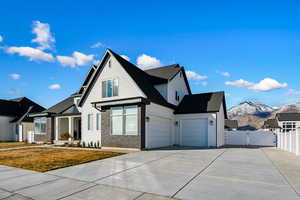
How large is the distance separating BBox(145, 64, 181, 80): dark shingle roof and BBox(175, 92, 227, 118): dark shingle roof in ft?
11.2

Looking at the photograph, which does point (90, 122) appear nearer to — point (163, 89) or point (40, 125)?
point (163, 89)

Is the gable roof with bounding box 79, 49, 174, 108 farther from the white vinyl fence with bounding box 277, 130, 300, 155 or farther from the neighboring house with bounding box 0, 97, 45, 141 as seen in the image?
the neighboring house with bounding box 0, 97, 45, 141

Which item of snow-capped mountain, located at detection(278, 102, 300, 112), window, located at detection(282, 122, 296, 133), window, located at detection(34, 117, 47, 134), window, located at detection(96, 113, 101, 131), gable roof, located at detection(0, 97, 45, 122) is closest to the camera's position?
window, located at detection(96, 113, 101, 131)

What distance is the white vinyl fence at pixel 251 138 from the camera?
20500 mm

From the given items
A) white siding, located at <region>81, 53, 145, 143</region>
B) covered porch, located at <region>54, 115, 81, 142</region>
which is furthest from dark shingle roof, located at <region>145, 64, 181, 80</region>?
covered porch, located at <region>54, 115, 81, 142</region>

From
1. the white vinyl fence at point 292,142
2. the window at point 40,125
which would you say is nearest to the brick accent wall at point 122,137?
the white vinyl fence at point 292,142

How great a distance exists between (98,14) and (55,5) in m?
2.83

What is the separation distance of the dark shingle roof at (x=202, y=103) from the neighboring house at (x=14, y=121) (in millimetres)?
23428

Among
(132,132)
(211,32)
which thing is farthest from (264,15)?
(132,132)

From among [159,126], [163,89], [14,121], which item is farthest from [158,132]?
[14,121]

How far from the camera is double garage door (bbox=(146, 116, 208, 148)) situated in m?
15.7

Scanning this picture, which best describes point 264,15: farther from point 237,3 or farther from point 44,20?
point 44,20

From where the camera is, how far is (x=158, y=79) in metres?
18.6

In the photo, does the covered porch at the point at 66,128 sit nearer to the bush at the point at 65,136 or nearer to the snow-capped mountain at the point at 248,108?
the bush at the point at 65,136
